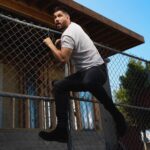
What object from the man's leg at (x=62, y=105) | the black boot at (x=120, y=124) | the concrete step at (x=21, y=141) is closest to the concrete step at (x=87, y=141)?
the concrete step at (x=21, y=141)

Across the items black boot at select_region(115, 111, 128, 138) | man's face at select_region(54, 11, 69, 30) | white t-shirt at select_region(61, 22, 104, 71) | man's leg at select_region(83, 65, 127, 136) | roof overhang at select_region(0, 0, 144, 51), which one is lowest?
black boot at select_region(115, 111, 128, 138)

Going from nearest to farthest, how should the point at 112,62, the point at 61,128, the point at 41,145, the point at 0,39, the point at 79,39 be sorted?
the point at 61,128, the point at 79,39, the point at 41,145, the point at 112,62, the point at 0,39

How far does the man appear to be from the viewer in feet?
9.37

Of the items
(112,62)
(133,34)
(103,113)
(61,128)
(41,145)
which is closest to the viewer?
(61,128)

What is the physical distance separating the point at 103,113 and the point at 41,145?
2.94 feet

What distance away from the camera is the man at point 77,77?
9.37 feet

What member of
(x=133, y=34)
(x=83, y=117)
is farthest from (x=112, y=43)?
(x=83, y=117)

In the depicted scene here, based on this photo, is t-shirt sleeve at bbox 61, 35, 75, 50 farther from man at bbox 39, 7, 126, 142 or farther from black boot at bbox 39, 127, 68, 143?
black boot at bbox 39, 127, 68, 143

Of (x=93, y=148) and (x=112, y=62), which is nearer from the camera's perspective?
(x=93, y=148)

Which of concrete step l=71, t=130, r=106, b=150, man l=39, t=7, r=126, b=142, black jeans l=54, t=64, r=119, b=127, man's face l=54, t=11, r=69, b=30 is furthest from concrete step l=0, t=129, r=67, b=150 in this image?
man's face l=54, t=11, r=69, b=30

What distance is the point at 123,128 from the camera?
123 inches

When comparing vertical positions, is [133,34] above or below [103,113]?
above

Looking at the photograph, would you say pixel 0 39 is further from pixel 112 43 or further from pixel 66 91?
pixel 66 91

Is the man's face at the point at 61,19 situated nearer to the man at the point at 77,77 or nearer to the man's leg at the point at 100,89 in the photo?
the man at the point at 77,77
